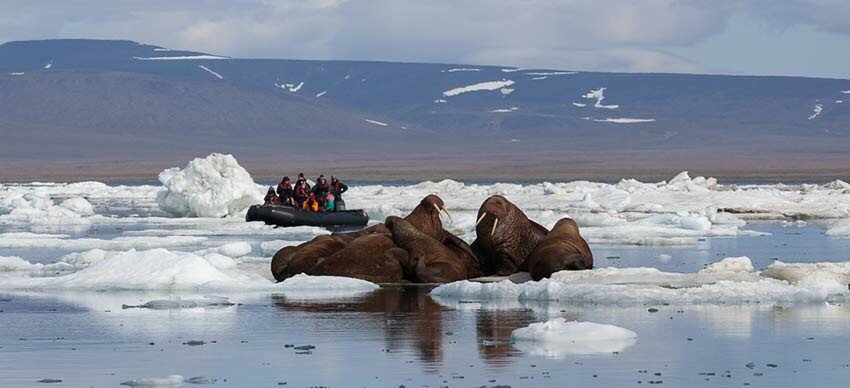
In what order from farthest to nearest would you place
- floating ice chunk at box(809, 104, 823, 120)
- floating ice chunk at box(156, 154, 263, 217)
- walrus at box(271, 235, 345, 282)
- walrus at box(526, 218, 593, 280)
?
1. floating ice chunk at box(809, 104, 823, 120)
2. floating ice chunk at box(156, 154, 263, 217)
3. walrus at box(271, 235, 345, 282)
4. walrus at box(526, 218, 593, 280)

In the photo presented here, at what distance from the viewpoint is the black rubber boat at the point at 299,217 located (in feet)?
101

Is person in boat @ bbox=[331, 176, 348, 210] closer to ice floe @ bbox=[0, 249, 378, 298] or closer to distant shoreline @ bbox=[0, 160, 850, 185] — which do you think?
ice floe @ bbox=[0, 249, 378, 298]

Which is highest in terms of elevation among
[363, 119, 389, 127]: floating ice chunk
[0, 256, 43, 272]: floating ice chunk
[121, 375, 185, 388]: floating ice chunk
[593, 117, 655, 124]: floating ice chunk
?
[593, 117, 655, 124]: floating ice chunk

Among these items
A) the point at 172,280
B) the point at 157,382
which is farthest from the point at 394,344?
the point at 172,280

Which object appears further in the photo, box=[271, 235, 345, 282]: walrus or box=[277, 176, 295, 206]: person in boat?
box=[277, 176, 295, 206]: person in boat

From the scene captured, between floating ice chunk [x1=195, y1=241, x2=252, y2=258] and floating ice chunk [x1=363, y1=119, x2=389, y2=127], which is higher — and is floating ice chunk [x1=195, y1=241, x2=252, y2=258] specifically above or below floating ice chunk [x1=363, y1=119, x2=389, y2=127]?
below

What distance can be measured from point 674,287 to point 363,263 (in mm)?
3479

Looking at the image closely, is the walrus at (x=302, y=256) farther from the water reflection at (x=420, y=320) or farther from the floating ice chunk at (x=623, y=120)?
the floating ice chunk at (x=623, y=120)

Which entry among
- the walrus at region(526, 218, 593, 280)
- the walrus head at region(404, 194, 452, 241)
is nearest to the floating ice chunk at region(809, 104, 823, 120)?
the walrus head at region(404, 194, 452, 241)

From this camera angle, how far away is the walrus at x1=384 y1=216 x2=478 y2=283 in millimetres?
17094

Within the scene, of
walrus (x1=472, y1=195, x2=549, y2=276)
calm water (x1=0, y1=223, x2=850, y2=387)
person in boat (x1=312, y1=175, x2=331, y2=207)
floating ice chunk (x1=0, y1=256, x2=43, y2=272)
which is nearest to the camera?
calm water (x1=0, y1=223, x2=850, y2=387)

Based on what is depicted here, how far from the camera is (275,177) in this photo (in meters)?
93.7

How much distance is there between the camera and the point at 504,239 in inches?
709

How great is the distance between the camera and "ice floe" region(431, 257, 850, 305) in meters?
14.6
